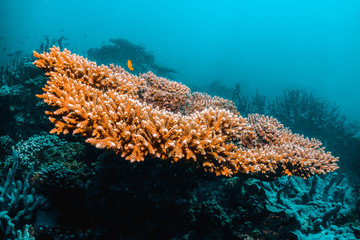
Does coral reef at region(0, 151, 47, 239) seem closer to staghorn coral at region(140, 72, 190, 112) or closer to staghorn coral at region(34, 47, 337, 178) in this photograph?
staghorn coral at region(34, 47, 337, 178)

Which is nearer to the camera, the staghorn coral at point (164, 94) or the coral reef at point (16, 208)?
the coral reef at point (16, 208)

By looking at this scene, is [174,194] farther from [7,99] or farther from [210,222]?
[7,99]

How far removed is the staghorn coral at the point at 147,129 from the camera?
2.44 m

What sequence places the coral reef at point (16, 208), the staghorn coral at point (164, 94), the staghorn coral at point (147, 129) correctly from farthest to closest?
the staghorn coral at point (164, 94) < the coral reef at point (16, 208) < the staghorn coral at point (147, 129)

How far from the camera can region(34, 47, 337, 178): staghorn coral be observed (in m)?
2.44

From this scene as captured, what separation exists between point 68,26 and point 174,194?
500 ft

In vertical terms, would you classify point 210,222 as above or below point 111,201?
above

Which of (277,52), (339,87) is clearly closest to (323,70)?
(339,87)

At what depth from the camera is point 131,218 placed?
318cm

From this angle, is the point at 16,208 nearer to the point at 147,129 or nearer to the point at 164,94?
the point at 147,129

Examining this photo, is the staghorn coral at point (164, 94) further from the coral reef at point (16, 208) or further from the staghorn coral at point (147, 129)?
the coral reef at point (16, 208)

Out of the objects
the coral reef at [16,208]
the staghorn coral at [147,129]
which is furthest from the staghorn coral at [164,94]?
the coral reef at [16,208]

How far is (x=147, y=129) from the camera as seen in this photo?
254cm

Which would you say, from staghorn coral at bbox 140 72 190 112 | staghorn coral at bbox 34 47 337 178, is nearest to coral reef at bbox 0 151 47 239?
staghorn coral at bbox 34 47 337 178
